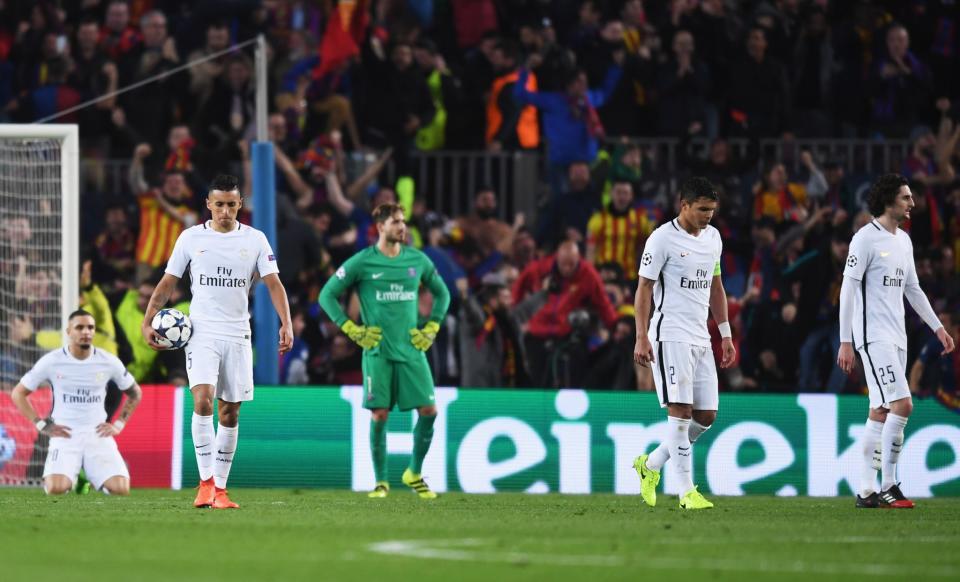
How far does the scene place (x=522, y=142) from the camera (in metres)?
19.1

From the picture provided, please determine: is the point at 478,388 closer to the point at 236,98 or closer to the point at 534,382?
the point at 534,382

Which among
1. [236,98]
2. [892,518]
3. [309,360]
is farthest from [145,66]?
[892,518]

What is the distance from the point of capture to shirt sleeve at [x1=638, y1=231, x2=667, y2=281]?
36.7ft

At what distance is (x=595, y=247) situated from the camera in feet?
59.4

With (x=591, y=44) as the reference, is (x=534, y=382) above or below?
below

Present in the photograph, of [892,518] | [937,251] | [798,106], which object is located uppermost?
[798,106]

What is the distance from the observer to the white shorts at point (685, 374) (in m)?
11.2

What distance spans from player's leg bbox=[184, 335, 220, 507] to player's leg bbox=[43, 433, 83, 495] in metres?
3.59

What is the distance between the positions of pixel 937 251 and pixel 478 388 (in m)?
5.38

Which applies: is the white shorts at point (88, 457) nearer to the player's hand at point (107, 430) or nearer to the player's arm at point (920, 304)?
the player's hand at point (107, 430)

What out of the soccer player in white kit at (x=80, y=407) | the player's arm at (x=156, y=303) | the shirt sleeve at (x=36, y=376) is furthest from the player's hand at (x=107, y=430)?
the player's arm at (x=156, y=303)

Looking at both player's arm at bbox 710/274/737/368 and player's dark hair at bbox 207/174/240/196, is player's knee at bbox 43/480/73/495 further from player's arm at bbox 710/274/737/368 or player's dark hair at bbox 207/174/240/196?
player's arm at bbox 710/274/737/368

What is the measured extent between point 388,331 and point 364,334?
Answer: 251mm

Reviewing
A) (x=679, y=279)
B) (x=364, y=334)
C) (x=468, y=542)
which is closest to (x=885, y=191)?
(x=679, y=279)
